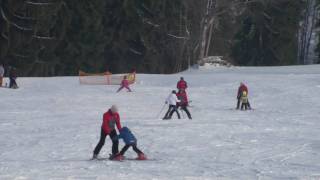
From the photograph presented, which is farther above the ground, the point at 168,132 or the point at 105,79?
the point at 105,79

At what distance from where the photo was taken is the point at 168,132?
2544 cm

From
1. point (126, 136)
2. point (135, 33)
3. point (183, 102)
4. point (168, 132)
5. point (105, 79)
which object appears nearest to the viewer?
point (126, 136)

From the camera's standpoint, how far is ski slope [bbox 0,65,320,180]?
17.9 meters

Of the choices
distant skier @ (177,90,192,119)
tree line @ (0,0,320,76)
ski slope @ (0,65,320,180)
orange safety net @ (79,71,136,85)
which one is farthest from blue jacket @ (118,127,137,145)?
tree line @ (0,0,320,76)

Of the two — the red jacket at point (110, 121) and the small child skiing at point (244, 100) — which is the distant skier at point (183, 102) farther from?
the red jacket at point (110, 121)

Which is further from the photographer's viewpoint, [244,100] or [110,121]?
[244,100]

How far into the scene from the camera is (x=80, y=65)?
6762 centimetres

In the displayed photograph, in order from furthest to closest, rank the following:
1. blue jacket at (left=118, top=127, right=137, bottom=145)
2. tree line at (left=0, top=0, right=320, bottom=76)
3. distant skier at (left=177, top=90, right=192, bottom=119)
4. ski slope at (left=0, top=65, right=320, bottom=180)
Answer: tree line at (left=0, top=0, right=320, bottom=76)
distant skier at (left=177, top=90, right=192, bottom=119)
blue jacket at (left=118, top=127, right=137, bottom=145)
ski slope at (left=0, top=65, right=320, bottom=180)

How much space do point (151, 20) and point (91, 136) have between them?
48.5m

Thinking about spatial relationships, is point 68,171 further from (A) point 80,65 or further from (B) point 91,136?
(A) point 80,65

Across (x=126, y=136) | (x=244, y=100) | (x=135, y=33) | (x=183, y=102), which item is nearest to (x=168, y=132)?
(x=183, y=102)

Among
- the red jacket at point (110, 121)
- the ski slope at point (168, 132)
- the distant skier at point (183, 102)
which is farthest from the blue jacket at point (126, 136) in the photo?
the distant skier at point (183, 102)

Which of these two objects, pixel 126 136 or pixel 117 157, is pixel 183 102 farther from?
pixel 126 136

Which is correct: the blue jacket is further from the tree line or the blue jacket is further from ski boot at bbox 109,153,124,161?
the tree line
